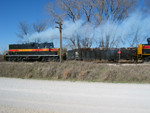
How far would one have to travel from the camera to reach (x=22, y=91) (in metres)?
5.77

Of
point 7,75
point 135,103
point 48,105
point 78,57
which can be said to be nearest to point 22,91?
point 48,105

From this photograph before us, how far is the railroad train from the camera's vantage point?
1771 centimetres

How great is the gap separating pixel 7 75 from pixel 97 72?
7.46 meters

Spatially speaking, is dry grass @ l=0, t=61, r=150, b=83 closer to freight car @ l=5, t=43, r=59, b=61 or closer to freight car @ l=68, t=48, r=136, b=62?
freight car @ l=5, t=43, r=59, b=61

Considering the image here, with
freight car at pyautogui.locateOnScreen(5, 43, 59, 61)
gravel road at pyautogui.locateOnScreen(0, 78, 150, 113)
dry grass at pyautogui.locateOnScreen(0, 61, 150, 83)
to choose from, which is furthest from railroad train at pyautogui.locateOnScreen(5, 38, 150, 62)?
gravel road at pyautogui.locateOnScreen(0, 78, 150, 113)

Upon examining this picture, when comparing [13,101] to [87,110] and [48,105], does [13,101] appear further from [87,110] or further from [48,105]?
[87,110]

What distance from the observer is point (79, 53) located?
19.9 meters

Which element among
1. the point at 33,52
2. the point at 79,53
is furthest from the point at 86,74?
the point at 33,52

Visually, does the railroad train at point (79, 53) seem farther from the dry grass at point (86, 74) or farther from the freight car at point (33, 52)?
the dry grass at point (86, 74)

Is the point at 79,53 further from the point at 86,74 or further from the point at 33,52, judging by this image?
the point at 86,74

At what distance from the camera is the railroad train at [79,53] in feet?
58.1

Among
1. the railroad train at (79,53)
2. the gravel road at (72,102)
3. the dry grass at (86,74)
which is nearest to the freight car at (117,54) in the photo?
the railroad train at (79,53)

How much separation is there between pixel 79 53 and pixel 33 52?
7.88 m

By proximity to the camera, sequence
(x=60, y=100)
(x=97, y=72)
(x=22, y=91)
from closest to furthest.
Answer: (x=60, y=100) → (x=22, y=91) → (x=97, y=72)
